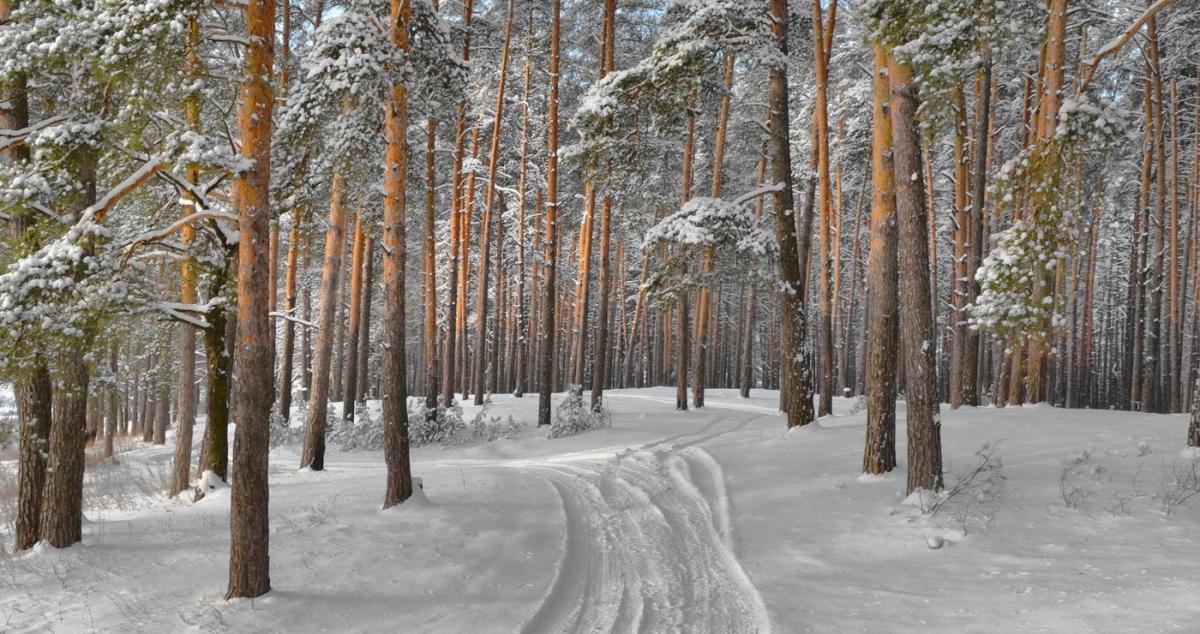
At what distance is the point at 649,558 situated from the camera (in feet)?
21.7

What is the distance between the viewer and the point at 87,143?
22.4 ft

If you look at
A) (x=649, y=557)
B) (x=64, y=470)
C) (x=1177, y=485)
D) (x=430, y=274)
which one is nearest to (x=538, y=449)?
(x=430, y=274)

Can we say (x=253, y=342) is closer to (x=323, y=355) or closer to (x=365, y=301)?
(x=323, y=355)

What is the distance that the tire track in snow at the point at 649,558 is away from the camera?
17.5 ft

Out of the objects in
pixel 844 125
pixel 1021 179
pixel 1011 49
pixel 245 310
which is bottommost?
pixel 245 310

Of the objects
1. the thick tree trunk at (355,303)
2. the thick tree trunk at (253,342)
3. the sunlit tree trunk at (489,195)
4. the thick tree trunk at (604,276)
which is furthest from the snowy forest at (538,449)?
the sunlit tree trunk at (489,195)

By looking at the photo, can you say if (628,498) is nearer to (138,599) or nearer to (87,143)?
(138,599)

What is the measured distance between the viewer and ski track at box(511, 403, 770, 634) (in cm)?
533

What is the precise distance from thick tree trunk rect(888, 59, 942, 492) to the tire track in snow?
2269 millimetres

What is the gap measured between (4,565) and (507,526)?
5.09 meters

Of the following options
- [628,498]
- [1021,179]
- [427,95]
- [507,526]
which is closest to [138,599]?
[507,526]

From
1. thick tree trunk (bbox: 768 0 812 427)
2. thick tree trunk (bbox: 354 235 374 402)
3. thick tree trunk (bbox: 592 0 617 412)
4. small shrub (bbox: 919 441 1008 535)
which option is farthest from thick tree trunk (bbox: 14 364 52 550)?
thick tree trunk (bbox: 592 0 617 412)

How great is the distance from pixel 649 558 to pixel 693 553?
1.55 ft

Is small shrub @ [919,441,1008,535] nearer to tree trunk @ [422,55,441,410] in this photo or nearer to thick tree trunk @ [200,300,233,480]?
thick tree trunk @ [200,300,233,480]
